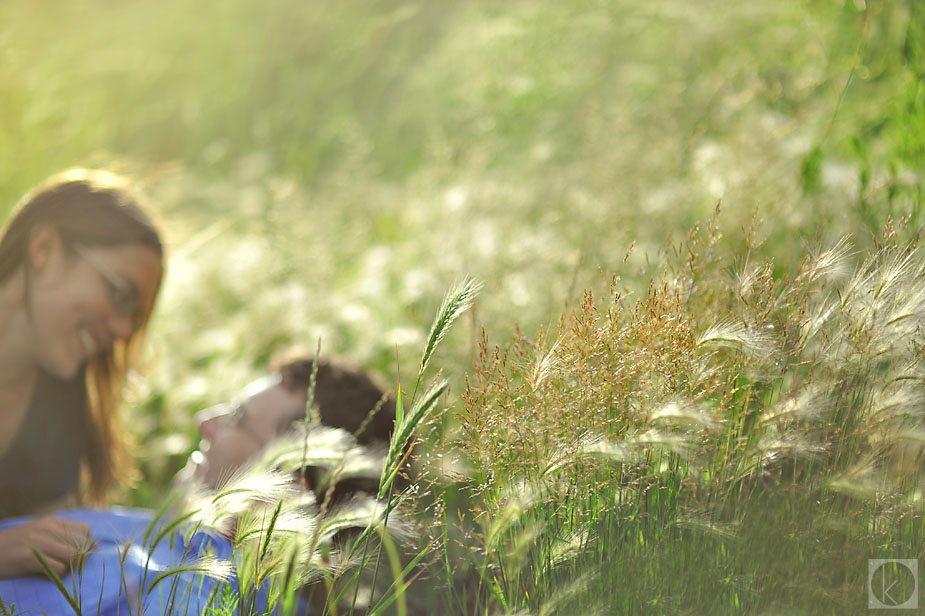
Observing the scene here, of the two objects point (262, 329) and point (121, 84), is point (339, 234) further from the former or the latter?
point (121, 84)

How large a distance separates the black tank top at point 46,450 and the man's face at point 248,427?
80 centimetres

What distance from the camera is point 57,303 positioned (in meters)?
2.44

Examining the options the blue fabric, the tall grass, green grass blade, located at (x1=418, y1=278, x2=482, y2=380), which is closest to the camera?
green grass blade, located at (x1=418, y1=278, x2=482, y2=380)

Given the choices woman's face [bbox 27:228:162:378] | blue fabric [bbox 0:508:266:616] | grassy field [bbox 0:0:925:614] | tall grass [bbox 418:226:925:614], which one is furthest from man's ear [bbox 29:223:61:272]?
tall grass [bbox 418:226:925:614]

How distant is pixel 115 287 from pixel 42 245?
277mm

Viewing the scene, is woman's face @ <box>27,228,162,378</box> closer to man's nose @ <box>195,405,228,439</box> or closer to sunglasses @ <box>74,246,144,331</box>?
sunglasses @ <box>74,246,144,331</box>

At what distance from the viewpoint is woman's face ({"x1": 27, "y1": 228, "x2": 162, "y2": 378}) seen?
245cm

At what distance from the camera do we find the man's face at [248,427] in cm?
208

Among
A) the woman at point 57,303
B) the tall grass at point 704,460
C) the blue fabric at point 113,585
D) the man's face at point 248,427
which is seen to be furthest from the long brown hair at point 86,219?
the tall grass at point 704,460

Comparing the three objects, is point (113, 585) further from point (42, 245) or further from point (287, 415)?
point (42, 245)

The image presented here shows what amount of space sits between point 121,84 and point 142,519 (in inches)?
171

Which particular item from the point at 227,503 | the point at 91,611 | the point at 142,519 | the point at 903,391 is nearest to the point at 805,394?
the point at 903,391

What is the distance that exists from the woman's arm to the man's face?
497mm

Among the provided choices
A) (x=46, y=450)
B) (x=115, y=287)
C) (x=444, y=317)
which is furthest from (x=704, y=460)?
(x=46, y=450)
